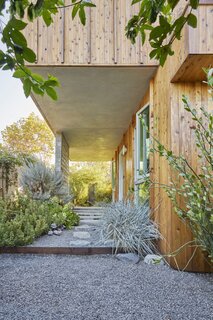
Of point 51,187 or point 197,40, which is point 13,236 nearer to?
point 51,187

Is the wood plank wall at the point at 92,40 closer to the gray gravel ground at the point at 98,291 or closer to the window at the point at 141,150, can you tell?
the window at the point at 141,150

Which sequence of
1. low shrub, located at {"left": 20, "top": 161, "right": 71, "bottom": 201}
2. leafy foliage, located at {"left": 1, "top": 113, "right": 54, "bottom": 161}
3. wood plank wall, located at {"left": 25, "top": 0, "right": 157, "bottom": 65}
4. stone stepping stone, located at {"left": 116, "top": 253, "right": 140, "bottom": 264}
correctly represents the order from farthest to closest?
leafy foliage, located at {"left": 1, "top": 113, "right": 54, "bottom": 161} → low shrub, located at {"left": 20, "top": 161, "right": 71, "bottom": 201} → wood plank wall, located at {"left": 25, "top": 0, "right": 157, "bottom": 65} → stone stepping stone, located at {"left": 116, "top": 253, "right": 140, "bottom": 264}

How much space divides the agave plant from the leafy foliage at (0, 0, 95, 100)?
18.0 feet

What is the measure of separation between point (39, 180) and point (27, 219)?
6.17ft

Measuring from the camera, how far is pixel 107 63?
4.19m

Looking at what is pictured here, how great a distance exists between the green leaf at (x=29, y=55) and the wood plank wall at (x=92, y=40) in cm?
358

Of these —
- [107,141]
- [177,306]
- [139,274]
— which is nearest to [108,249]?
[139,274]

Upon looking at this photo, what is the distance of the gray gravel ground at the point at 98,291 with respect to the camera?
216cm

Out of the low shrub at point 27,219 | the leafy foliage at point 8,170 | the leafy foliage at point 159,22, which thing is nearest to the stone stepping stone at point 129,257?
the low shrub at point 27,219

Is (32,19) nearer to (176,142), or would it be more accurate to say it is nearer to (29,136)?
(176,142)

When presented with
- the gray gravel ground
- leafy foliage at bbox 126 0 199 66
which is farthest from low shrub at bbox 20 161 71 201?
leafy foliage at bbox 126 0 199 66

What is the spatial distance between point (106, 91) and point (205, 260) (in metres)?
3.15

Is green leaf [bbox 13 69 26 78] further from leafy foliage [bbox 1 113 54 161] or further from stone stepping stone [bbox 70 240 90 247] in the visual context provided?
leafy foliage [bbox 1 113 54 161]

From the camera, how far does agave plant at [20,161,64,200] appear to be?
6.31 metres
